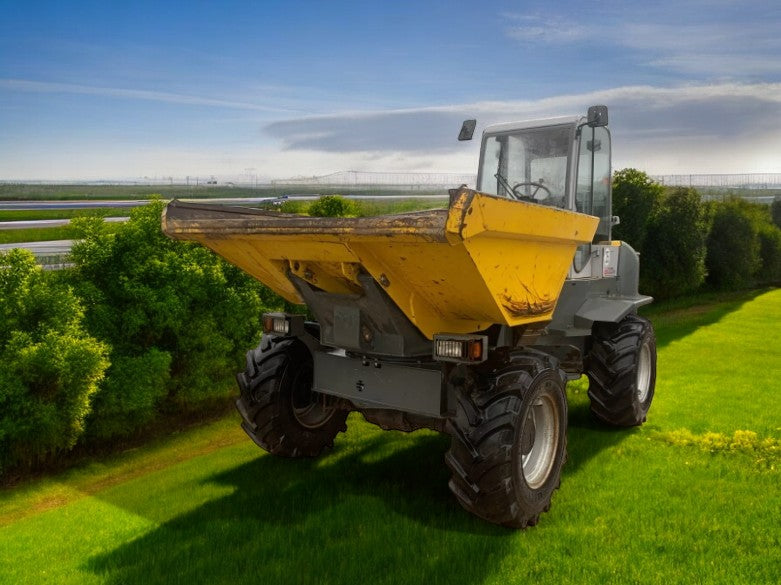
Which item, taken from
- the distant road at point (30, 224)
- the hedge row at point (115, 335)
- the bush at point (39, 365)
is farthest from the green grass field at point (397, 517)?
the distant road at point (30, 224)

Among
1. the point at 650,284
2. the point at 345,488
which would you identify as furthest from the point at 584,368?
the point at 650,284

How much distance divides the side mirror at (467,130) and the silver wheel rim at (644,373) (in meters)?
3.08

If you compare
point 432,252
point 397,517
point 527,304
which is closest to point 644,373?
point 527,304

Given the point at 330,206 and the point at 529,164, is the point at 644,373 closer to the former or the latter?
the point at 529,164

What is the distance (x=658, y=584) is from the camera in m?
4.45

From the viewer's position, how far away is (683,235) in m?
25.0

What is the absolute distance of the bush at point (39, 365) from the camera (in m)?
7.72

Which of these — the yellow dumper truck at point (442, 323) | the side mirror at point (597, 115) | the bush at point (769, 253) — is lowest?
the bush at point (769, 253)

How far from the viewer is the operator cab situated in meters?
7.00

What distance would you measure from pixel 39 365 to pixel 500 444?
5.40m

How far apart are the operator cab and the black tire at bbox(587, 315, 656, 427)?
103 centimetres

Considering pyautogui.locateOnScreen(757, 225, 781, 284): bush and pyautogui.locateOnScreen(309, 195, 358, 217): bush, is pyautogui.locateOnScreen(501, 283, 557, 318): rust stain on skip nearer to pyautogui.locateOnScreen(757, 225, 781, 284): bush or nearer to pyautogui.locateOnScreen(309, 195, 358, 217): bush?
pyautogui.locateOnScreen(309, 195, 358, 217): bush

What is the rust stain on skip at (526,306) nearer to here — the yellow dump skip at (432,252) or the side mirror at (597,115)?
A: the yellow dump skip at (432,252)

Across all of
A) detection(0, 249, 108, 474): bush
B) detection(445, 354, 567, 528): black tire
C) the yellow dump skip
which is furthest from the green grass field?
the yellow dump skip
